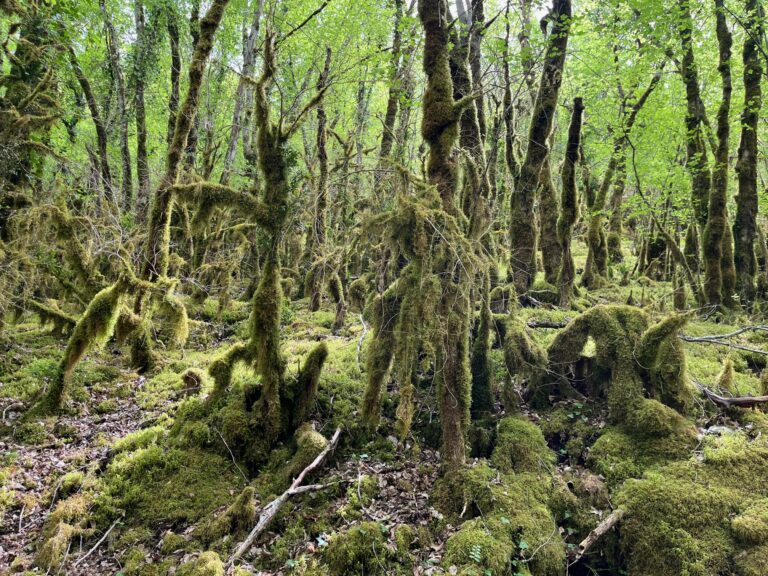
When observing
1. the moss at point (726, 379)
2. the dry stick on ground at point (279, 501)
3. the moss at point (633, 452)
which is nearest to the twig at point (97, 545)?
the dry stick on ground at point (279, 501)

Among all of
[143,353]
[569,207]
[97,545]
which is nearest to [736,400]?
[569,207]

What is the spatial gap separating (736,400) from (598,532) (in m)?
2.99

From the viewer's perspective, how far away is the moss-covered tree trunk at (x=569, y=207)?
970cm

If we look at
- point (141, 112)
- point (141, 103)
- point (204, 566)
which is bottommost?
point (204, 566)

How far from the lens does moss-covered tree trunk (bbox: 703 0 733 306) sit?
10.0 metres

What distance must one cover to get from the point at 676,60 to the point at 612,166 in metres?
3.69

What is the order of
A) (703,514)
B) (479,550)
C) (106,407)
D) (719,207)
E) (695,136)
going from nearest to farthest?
(479,550), (703,514), (106,407), (719,207), (695,136)

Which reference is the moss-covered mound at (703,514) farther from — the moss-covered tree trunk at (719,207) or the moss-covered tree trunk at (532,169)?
the moss-covered tree trunk at (719,207)

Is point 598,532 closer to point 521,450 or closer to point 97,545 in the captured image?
point 521,450

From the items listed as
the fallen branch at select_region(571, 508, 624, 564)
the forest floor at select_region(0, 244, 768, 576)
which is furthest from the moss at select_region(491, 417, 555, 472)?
the fallen branch at select_region(571, 508, 624, 564)

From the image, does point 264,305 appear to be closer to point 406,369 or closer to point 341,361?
point 406,369

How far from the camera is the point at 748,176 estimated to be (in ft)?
34.7

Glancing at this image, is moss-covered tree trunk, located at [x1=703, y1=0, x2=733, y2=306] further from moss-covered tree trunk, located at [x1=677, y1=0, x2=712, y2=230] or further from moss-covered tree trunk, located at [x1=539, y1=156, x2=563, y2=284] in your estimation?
moss-covered tree trunk, located at [x1=539, y1=156, x2=563, y2=284]

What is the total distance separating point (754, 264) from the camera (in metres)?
11.4
